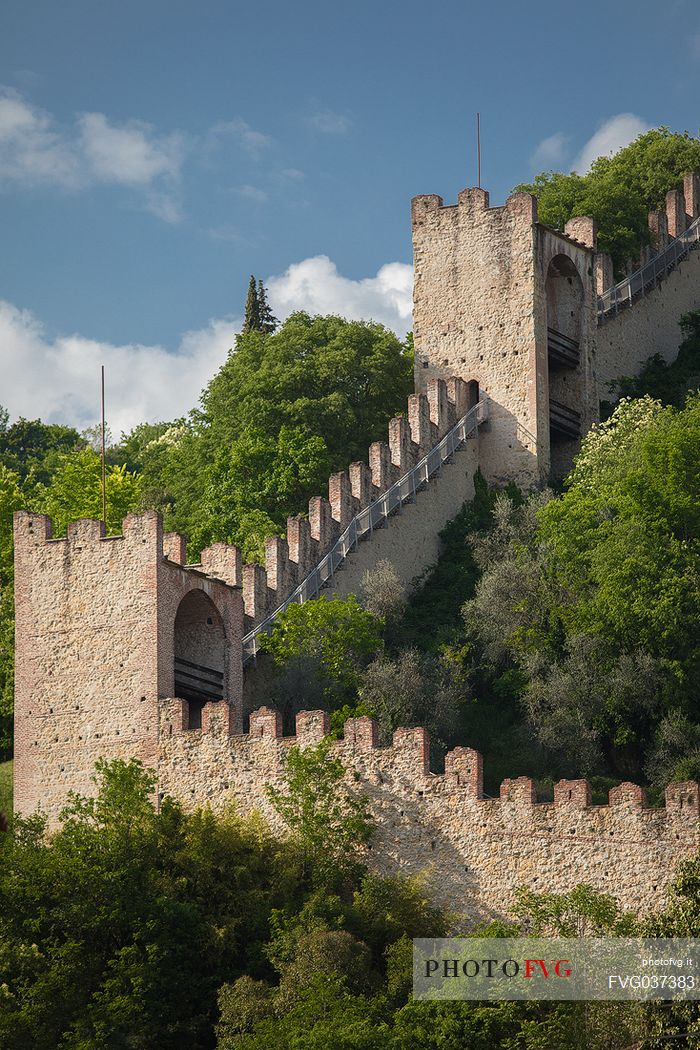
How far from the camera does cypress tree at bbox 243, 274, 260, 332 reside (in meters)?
80.6

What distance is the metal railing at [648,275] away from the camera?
68.6 m

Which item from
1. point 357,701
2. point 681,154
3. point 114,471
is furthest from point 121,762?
point 681,154

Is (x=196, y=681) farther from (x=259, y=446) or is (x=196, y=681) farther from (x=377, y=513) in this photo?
(x=259, y=446)

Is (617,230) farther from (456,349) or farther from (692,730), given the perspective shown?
(692,730)

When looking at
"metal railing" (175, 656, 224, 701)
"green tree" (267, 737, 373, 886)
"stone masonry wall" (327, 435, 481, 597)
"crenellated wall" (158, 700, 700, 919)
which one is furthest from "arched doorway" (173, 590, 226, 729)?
"green tree" (267, 737, 373, 886)

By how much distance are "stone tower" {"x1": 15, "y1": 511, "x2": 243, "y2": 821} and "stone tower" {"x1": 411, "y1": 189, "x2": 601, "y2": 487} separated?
42.0ft

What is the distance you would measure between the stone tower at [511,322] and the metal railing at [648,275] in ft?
8.32

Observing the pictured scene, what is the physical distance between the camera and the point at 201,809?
154ft

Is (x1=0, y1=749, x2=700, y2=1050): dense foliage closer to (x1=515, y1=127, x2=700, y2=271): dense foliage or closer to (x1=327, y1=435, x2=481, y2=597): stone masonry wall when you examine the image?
(x1=327, y1=435, x2=481, y2=597): stone masonry wall

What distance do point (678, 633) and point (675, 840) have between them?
32.8 feet

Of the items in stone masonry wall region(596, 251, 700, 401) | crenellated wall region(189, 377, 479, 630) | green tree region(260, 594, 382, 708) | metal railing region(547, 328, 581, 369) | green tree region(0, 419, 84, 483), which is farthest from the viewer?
green tree region(0, 419, 84, 483)

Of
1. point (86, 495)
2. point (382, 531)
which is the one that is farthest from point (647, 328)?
point (86, 495)

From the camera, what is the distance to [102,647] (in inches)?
1992

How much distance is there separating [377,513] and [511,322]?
24.9 feet
